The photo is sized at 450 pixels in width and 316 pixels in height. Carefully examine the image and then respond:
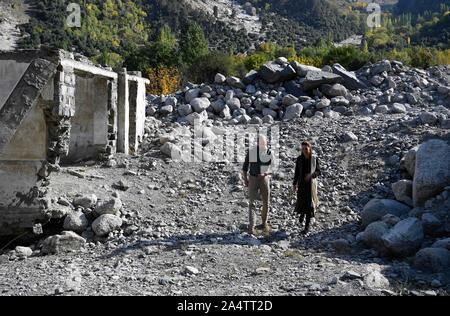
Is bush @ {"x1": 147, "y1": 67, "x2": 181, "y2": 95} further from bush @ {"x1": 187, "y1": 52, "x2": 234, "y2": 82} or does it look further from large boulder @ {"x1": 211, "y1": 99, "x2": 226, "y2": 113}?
large boulder @ {"x1": 211, "y1": 99, "x2": 226, "y2": 113}

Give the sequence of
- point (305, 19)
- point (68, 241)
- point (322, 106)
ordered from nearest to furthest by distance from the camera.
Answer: point (68, 241) → point (322, 106) → point (305, 19)

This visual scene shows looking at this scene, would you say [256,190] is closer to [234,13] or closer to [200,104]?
[200,104]

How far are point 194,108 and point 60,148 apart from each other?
725cm

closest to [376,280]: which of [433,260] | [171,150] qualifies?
[433,260]

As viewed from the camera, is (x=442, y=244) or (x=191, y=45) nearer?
(x=442, y=244)

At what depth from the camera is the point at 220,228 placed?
7363mm

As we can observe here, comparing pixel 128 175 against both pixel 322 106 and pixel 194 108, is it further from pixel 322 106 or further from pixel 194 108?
pixel 322 106

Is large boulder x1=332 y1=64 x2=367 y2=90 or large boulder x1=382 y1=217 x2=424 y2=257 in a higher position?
large boulder x1=332 y1=64 x2=367 y2=90

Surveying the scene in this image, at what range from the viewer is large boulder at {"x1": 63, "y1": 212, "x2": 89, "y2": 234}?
285 inches

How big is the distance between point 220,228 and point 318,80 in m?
9.54

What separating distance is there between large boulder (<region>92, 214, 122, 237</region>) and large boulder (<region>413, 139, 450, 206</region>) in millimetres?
4759

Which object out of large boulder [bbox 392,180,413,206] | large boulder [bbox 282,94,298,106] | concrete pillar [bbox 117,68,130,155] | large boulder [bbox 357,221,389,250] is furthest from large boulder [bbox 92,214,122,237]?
large boulder [bbox 282,94,298,106]

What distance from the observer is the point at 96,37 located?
59.1 metres
